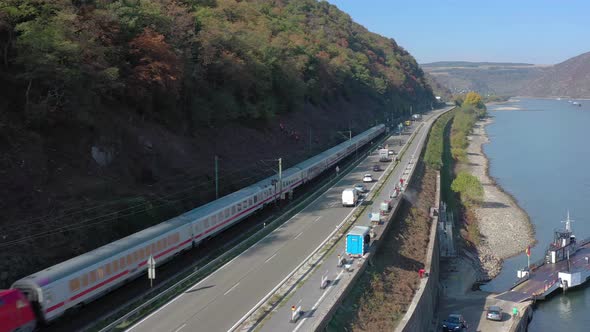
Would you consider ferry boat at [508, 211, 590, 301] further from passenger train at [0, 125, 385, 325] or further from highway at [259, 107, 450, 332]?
passenger train at [0, 125, 385, 325]

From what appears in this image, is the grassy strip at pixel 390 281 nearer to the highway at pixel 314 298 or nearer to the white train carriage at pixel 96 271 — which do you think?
the highway at pixel 314 298

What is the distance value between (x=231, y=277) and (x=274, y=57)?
46.2 m

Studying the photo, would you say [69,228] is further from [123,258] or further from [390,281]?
[390,281]

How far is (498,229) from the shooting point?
5897 cm

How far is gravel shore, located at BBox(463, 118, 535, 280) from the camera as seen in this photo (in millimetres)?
49969

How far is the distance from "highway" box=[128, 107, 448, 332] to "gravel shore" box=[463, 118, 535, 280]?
15.6m

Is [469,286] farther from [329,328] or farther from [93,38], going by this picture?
[93,38]

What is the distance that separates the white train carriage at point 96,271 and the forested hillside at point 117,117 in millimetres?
3168

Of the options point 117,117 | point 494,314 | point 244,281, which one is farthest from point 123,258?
point 494,314

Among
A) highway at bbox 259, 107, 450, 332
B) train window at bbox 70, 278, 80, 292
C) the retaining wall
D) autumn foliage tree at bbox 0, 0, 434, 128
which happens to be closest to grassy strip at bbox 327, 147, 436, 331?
the retaining wall

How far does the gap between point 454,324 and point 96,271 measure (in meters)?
20.1

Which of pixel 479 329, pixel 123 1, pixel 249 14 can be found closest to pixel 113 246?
pixel 479 329

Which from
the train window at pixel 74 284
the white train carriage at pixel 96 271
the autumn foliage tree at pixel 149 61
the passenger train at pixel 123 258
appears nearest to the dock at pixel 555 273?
the passenger train at pixel 123 258

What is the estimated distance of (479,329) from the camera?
33.9 meters
